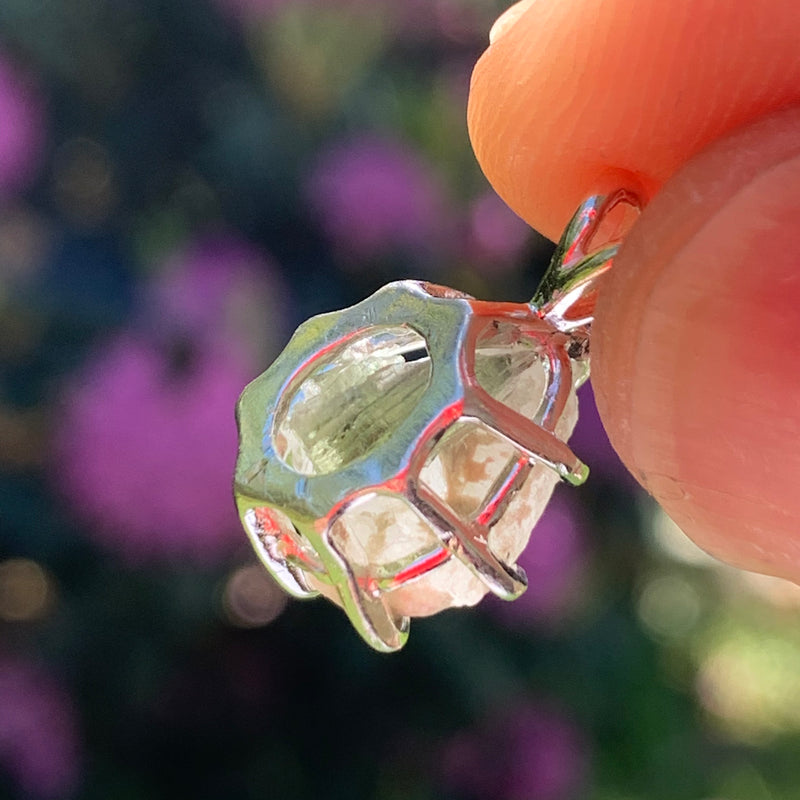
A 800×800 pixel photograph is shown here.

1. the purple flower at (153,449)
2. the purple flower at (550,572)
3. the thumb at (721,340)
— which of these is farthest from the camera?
the purple flower at (550,572)

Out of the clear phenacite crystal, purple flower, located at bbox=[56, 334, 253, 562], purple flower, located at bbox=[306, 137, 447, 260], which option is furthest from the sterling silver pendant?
purple flower, located at bbox=[306, 137, 447, 260]

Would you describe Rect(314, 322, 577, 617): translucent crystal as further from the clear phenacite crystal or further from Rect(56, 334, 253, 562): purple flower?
Rect(56, 334, 253, 562): purple flower

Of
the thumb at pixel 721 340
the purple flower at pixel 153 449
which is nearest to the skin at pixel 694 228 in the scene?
the thumb at pixel 721 340

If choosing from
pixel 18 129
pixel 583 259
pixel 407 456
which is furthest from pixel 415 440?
pixel 18 129

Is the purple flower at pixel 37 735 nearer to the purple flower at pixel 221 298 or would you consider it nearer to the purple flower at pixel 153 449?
the purple flower at pixel 153 449

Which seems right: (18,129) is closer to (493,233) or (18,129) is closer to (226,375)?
(226,375)

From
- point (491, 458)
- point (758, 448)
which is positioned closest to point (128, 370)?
point (491, 458)

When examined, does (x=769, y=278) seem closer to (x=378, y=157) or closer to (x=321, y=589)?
(x=321, y=589)
